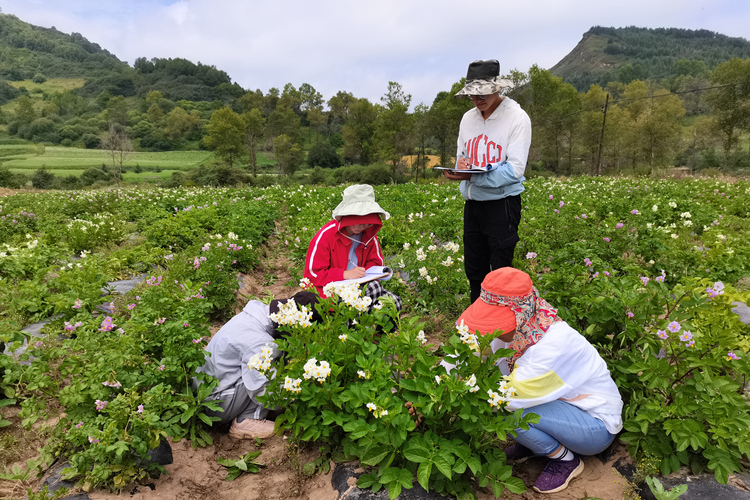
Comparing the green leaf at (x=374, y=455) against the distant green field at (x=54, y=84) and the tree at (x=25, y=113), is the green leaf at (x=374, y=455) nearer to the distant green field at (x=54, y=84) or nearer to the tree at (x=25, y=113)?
the tree at (x=25, y=113)

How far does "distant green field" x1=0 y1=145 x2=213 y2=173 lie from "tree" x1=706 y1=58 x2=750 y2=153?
59.4m

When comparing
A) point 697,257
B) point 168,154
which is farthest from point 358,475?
point 168,154

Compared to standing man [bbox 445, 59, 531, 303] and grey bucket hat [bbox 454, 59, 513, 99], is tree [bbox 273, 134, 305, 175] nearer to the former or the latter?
standing man [bbox 445, 59, 531, 303]

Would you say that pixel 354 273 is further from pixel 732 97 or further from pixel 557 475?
pixel 732 97

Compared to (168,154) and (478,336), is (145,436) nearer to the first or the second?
(478,336)

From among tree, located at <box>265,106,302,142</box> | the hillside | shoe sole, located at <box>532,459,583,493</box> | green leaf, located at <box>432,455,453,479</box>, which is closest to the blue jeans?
shoe sole, located at <box>532,459,583,493</box>

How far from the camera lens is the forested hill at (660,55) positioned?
388ft

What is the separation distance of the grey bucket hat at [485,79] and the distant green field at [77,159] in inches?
2284

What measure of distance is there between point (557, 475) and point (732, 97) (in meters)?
46.2

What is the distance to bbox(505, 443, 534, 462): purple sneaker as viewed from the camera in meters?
2.48

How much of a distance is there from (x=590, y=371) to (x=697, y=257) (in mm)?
2398

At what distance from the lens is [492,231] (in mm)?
A: 3447

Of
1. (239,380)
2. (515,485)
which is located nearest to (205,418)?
(239,380)

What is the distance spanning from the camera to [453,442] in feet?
6.46
